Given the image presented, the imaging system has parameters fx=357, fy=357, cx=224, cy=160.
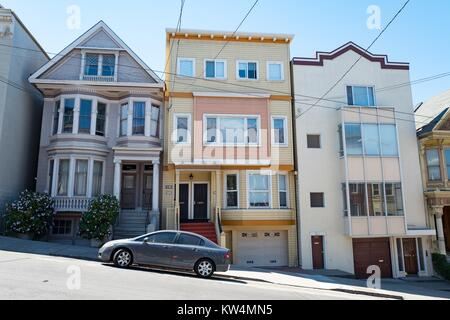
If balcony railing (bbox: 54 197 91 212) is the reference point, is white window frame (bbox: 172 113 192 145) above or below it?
above

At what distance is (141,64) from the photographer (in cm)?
1895

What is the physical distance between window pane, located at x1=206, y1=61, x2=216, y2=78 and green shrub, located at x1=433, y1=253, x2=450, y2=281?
1543 cm

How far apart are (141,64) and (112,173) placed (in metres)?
5.96

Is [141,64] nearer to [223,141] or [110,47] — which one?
[110,47]

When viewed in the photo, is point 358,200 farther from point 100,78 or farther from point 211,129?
point 100,78

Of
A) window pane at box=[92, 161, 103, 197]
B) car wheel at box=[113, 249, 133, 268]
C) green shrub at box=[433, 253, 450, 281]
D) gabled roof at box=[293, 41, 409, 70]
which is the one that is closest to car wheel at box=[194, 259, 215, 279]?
car wheel at box=[113, 249, 133, 268]

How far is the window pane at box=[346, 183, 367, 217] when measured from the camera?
18750 mm

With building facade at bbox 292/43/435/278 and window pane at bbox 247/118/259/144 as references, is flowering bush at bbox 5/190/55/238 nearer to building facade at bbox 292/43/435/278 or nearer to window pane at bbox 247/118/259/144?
window pane at bbox 247/118/259/144

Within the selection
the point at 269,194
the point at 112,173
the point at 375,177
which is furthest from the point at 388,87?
the point at 112,173

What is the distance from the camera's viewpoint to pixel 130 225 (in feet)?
58.3

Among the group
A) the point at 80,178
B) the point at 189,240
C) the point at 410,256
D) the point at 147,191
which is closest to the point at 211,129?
the point at 147,191

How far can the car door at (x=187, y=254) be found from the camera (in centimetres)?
1141
